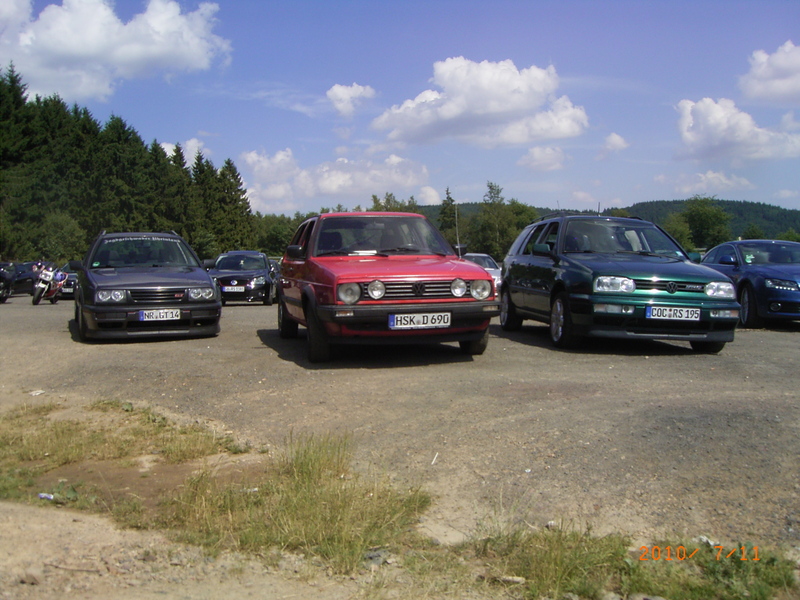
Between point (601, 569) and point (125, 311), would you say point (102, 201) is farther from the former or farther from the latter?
point (601, 569)

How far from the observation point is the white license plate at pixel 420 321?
775 cm

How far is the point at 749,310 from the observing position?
12.8 meters

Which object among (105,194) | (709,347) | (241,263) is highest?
(105,194)

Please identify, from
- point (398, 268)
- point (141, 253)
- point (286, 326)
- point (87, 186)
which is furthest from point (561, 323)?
point (87, 186)

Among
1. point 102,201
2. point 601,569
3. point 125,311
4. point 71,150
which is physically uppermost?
point 71,150

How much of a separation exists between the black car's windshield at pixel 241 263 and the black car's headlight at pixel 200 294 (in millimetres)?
9635

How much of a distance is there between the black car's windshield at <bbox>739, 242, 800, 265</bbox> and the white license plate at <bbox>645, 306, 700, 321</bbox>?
5.58 meters

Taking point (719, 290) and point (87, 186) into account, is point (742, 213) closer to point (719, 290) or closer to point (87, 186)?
point (87, 186)

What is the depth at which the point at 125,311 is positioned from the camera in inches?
407

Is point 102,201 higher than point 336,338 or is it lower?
higher

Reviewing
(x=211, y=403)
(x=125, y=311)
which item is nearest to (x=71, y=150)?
(x=125, y=311)

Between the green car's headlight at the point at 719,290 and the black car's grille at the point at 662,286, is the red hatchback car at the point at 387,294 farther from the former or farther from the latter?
the green car's headlight at the point at 719,290

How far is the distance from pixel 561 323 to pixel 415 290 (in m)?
2.43

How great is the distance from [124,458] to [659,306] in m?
6.13
